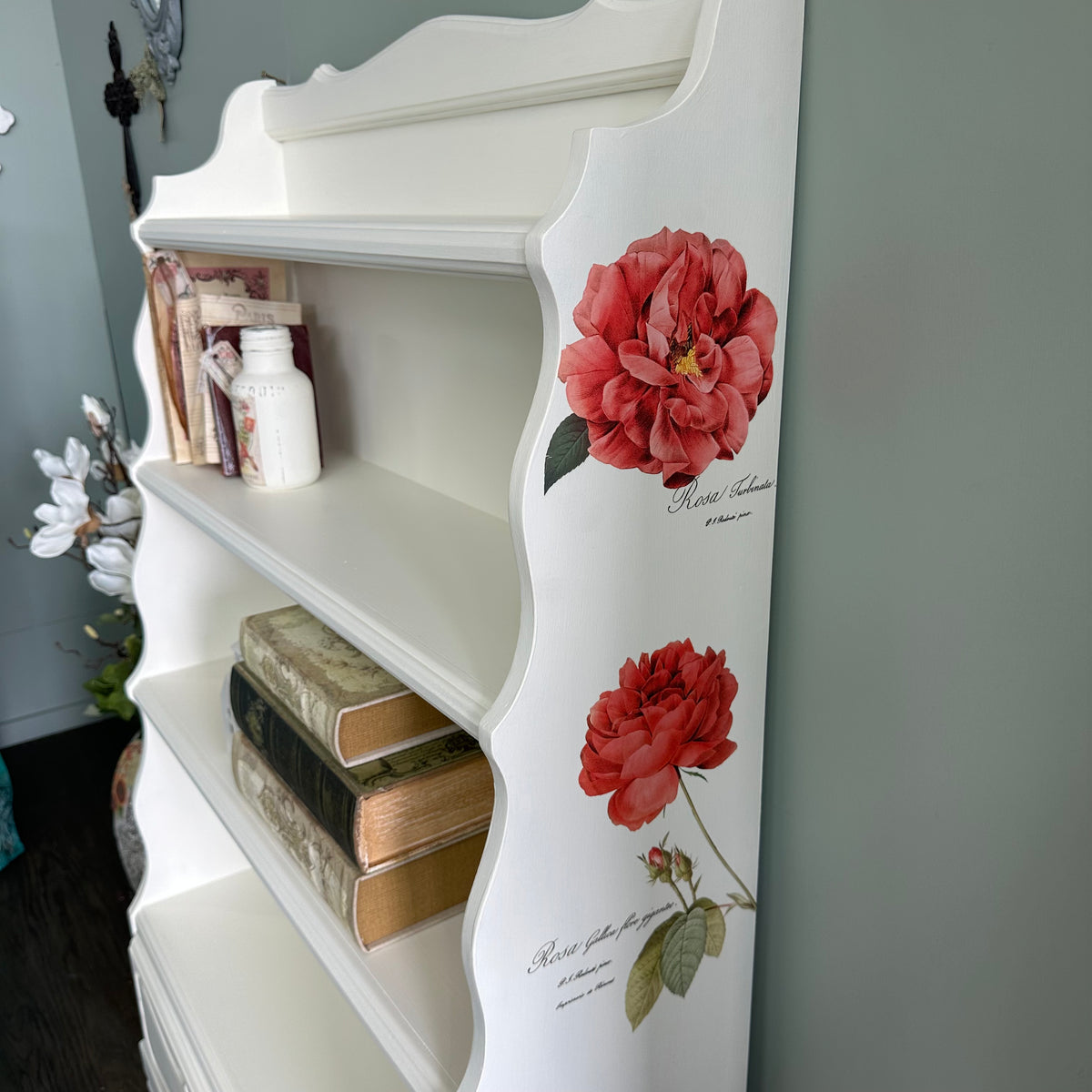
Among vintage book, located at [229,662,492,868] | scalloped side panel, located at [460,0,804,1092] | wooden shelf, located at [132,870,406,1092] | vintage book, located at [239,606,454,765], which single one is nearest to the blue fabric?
wooden shelf, located at [132,870,406,1092]

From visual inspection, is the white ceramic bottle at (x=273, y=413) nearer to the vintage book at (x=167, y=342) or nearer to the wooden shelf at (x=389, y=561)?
the wooden shelf at (x=389, y=561)

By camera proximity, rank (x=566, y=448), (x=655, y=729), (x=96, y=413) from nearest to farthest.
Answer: (x=566, y=448)
(x=655, y=729)
(x=96, y=413)

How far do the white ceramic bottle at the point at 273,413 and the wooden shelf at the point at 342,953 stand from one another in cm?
37

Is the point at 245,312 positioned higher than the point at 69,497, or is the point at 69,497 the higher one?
the point at 245,312

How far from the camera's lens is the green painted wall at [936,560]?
62 cm

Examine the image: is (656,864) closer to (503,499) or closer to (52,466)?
(503,499)

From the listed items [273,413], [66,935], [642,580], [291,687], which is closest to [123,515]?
[273,413]

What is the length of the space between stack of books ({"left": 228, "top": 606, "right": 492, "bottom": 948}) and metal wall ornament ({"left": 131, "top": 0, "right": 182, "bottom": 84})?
1093mm

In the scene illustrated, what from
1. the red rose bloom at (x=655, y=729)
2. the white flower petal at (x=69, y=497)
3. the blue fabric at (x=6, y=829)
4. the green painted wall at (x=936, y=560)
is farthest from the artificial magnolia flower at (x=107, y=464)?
the red rose bloom at (x=655, y=729)

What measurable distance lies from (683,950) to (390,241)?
633 millimetres

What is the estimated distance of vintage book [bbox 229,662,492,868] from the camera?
98cm

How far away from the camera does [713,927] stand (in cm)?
90

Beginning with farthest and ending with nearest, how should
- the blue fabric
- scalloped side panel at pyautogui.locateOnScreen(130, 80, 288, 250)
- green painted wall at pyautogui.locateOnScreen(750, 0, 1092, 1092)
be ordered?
the blue fabric < scalloped side panel at pyautogui.locateOnScreen(130, 80, 288, 250) < green painted wall at pyautogui.locateOnScreen(750, 0, 1092, 1092)

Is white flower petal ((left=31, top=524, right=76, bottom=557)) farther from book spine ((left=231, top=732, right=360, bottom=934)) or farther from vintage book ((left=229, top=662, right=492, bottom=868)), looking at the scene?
vintage book ((left=229, top=662, right=492, bottom=868))
